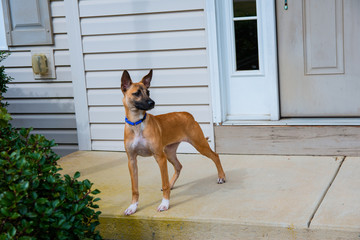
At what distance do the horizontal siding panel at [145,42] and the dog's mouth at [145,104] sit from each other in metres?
1.85

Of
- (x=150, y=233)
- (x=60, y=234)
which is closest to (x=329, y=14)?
(x=150, y=233)

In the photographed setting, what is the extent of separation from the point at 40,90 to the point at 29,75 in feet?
0.72

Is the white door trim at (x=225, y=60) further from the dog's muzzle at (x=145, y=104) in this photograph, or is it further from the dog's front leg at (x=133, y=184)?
the dog's muzzle at (x=145, y=104)

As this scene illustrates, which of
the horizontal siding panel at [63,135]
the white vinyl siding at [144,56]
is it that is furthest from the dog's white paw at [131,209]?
the horizontal siding panel at [63,135]

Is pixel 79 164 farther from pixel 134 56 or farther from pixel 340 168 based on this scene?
pixel 340 168

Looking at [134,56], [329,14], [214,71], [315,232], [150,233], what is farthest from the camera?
[134,56]

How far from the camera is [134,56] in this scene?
18.3 ft

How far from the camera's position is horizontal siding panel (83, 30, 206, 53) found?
5309 mm

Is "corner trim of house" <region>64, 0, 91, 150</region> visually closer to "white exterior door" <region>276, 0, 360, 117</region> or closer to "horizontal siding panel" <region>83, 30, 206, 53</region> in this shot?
"horizontal siding panel" <region>83, 30, 206, 53</region>

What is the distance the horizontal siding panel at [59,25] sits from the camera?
5.94 m

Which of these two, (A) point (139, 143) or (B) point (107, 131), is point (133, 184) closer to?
(A) point (139, 143)

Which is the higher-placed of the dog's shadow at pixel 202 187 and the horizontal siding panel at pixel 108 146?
the horizontal siding panel at pixel 108 146

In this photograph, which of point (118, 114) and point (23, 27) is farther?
point (23, 27)

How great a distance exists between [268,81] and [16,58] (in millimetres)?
3027
